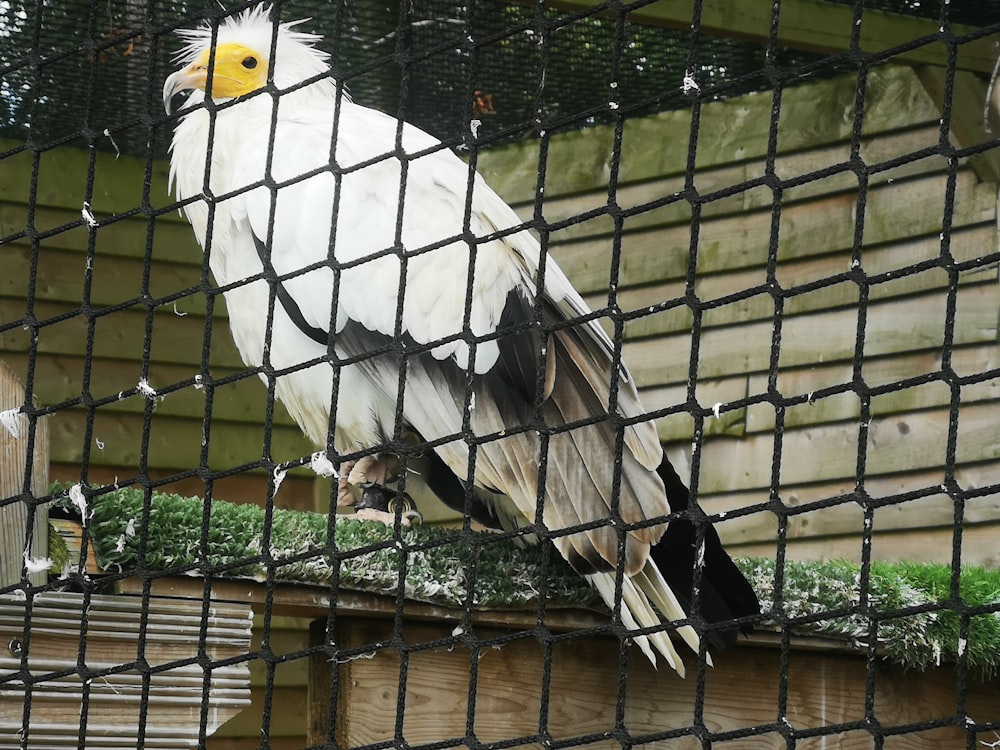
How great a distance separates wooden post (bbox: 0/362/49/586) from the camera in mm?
2574

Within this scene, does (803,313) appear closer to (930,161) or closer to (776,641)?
(930,161)

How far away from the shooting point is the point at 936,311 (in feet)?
14.4

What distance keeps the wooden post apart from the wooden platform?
0.20 metres

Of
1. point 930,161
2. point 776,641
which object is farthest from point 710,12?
point 776,641

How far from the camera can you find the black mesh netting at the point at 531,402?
7.39 ft

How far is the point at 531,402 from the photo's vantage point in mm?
2998

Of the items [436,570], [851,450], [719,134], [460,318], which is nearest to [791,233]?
[719,134]

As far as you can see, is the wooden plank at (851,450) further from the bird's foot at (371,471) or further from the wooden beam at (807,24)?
the bird's foot at (371,471)

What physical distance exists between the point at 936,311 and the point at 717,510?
100 cm

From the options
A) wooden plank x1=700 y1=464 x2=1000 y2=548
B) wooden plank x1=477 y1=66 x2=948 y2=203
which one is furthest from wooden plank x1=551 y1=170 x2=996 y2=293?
wooden plank x1=700 y1=464 x2=1000 y2=548

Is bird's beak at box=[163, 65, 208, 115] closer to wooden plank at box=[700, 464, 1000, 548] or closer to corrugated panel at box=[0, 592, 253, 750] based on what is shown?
corrugated panel at box=[0, 592, 253, 750]

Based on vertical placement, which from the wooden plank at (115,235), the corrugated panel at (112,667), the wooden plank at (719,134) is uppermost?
the wooden plank at (719,134)

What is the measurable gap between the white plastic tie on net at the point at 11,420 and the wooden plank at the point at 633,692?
0.72 meters

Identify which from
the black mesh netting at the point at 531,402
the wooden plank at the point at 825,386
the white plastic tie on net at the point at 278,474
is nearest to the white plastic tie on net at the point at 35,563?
the black mesh netting at the point at 531,402
